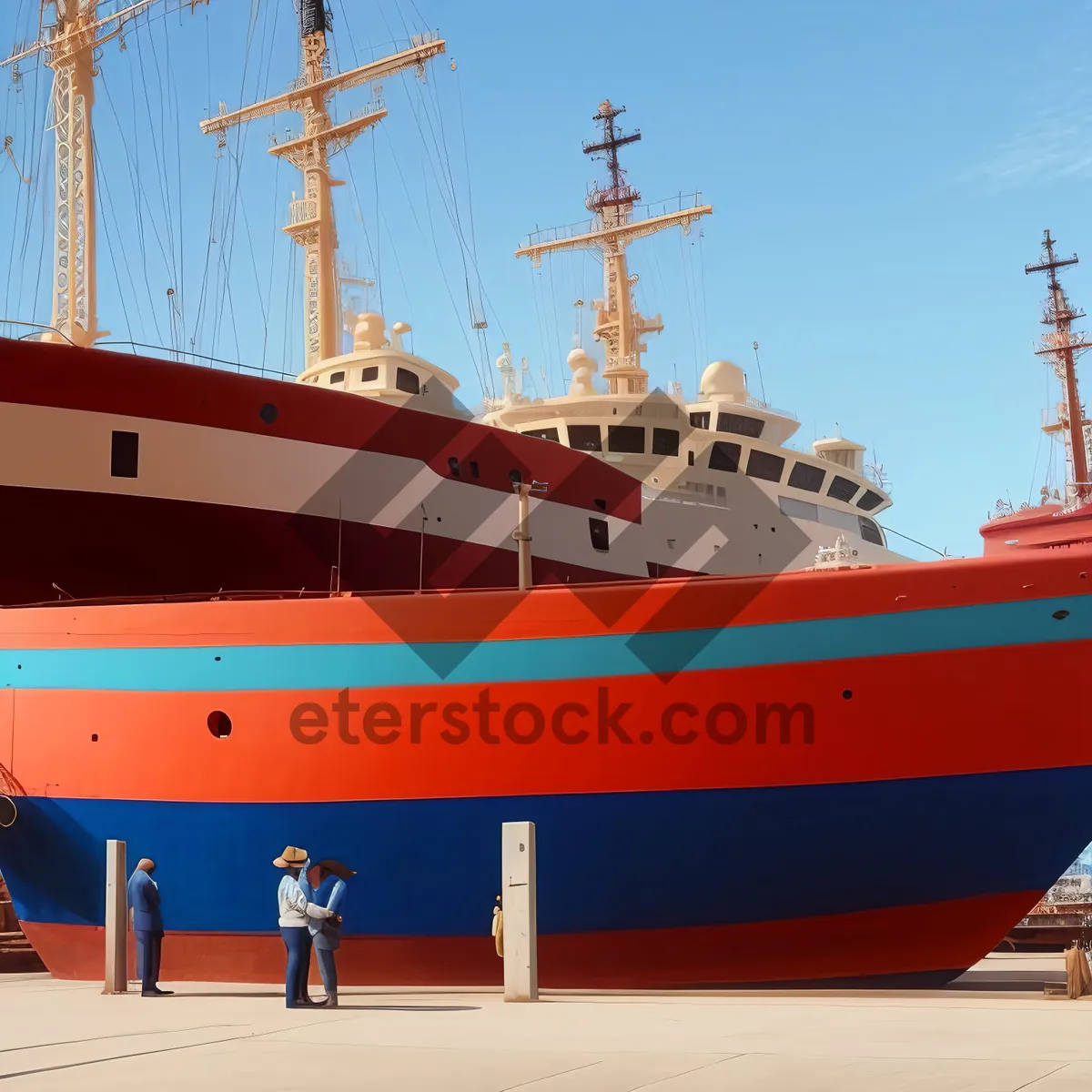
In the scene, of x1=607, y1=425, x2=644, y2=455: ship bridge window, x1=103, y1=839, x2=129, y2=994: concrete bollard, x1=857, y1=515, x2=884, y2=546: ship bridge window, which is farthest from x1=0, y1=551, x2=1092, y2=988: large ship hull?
x1=857, y1=515, x2=884, y2=546: ship bridge window

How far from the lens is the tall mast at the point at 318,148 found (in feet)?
86.2

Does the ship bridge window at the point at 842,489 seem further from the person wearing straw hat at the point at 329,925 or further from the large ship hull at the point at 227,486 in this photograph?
the person wearing straw hat at the point at 329,925

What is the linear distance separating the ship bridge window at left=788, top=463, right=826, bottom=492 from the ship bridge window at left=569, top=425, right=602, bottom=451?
14.5ft

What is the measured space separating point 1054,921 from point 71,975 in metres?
29.9

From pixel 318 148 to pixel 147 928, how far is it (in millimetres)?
20020

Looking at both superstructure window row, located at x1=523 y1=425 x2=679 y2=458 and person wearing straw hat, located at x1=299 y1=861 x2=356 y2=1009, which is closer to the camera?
person wearing straw hat, located at x1=299 y1=861 x2=356 y2=1009

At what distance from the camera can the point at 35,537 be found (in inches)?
625

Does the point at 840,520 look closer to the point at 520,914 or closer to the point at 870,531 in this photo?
the point at 870,531

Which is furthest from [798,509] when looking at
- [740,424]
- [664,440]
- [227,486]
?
[227,486]

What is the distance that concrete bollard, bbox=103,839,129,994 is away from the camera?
11.9m

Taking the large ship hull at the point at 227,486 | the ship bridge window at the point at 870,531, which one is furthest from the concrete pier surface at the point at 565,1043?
the ship bridge window at the point at 870,531

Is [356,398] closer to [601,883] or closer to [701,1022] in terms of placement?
[601,883]

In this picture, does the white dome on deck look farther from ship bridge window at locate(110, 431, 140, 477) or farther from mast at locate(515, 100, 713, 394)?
ship bridge window at locate(110, 431, 140, 477)

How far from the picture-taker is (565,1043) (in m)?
7.74
